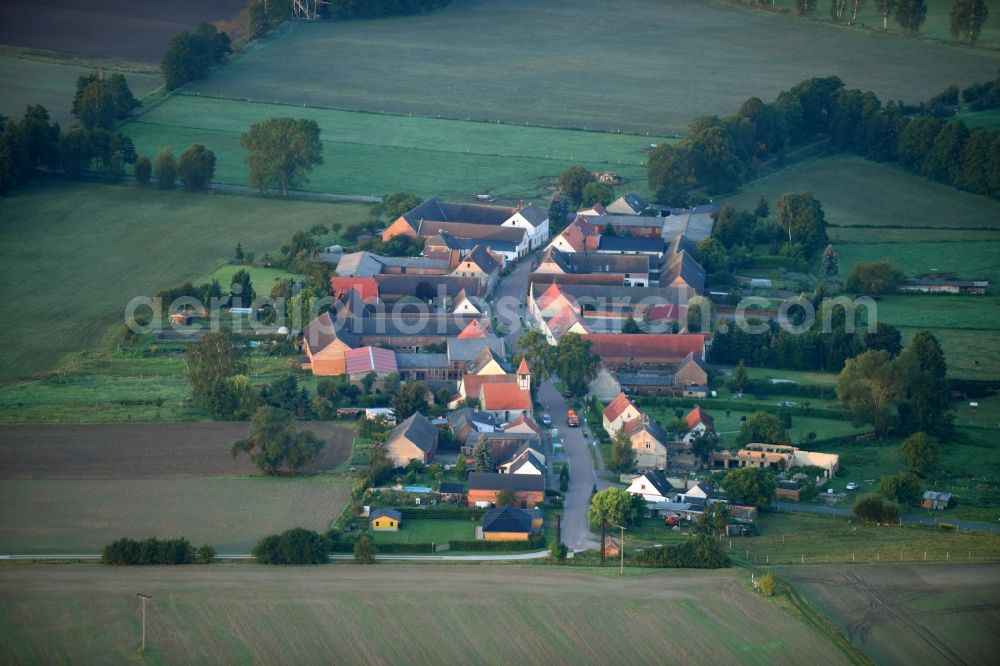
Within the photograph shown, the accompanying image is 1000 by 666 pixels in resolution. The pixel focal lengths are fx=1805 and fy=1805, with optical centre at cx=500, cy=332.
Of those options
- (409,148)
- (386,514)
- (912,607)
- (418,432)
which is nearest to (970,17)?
(409,148)

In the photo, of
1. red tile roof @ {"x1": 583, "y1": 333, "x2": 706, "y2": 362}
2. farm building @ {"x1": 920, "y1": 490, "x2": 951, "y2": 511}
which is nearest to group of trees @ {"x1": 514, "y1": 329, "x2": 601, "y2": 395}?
red tile roof @ {"x1": 583, "y1": 333, "x2": 706, "y2": 362}

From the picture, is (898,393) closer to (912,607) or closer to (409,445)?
(912,607)

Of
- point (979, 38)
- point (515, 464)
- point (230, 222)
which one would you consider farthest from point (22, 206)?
point (979, 38)

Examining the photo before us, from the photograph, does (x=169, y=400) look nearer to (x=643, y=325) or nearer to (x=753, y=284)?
(x=643, y=325)

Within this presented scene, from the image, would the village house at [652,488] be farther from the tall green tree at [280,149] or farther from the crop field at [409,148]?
the tall green tree at [280,149]

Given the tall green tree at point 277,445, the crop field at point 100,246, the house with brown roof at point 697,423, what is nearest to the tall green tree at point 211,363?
the crop field at point 100,246

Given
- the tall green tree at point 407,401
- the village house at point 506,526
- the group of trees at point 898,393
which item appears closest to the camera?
the village house at point 506,526
